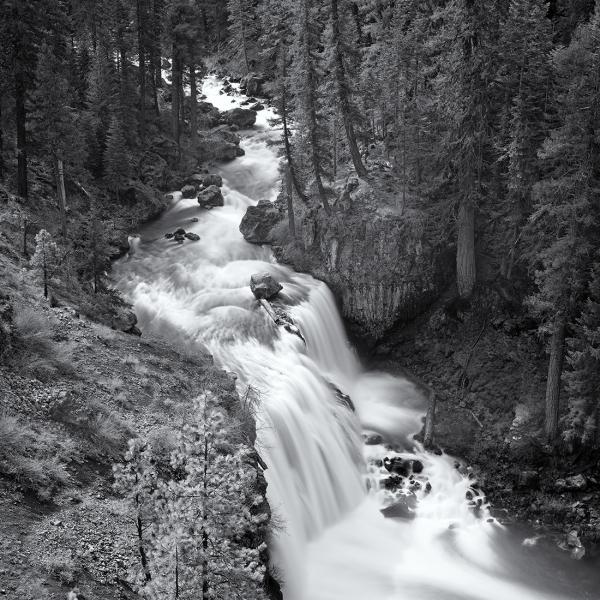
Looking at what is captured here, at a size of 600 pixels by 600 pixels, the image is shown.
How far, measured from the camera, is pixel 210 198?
38.2 metres

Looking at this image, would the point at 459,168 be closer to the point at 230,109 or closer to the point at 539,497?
the point at 539,497

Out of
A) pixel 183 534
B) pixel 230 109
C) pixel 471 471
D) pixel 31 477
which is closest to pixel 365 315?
pixel 471 471

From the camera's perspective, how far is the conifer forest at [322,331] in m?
10.1

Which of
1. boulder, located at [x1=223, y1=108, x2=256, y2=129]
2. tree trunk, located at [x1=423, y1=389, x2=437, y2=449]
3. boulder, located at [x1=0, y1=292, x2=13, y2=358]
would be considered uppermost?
boulder, located at [x1=0, y1=292, x2=13, y2=358]

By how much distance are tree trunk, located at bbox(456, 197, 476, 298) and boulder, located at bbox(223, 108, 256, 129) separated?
29.1 m

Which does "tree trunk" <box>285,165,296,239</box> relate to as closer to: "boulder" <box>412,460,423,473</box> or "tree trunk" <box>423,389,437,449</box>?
"tree trunk" <box>423,389,437,449</box>

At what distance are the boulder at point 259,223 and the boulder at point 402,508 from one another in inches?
718

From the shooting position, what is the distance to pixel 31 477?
10156 millimetres

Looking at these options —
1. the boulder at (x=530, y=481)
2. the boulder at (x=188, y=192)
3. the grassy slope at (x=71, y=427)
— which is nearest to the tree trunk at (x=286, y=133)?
the boulder at (x=188, y=192)

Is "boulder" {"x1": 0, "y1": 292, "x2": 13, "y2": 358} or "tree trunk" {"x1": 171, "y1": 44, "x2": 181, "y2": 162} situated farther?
"tree trunk" {"x1": 171, "y1": 44, "x2": 181, "y2": 162}

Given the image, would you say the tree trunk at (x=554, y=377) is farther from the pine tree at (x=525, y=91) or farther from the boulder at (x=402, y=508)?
Answer: the boulder at (x=402, y=508)

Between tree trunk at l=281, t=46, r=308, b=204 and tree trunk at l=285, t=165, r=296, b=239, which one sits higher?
tree trunk at l=281, t=46, r=308, b=204

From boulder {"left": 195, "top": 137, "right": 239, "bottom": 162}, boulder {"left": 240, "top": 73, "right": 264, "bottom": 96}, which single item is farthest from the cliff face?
boulder {"left": 240, "top": 73, "right": 264, "bottom": 96}

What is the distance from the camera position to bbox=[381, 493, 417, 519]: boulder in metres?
19.8
